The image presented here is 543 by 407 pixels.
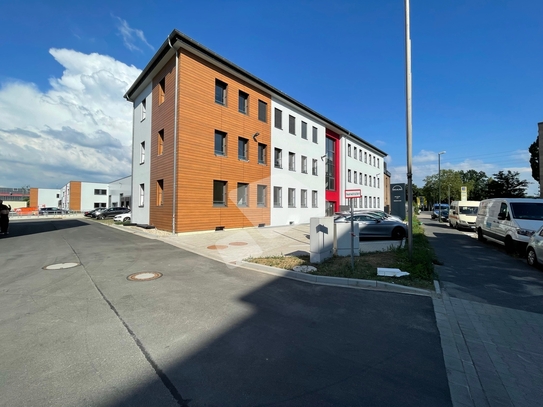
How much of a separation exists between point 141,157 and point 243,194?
8.86m

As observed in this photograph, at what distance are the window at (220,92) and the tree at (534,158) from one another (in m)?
45.6

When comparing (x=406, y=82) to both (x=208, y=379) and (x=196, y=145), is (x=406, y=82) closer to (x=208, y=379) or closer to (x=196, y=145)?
(x=208, y=379)

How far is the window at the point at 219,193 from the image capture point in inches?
722

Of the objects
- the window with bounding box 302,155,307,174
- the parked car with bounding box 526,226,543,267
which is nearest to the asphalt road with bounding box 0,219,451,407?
the parked car with bounding box 526,226,543,267

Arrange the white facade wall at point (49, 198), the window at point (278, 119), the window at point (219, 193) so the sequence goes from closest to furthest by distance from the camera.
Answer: the window at point (219, 193) → the window at point (278, 119) → the white facade wall at point (49, 198)

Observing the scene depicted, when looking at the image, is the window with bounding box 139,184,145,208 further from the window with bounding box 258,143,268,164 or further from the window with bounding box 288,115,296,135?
the window with bounding box 288,115,296,135

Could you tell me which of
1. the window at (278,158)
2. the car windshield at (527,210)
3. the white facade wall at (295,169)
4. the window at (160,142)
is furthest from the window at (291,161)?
the car windshield at (527,210)

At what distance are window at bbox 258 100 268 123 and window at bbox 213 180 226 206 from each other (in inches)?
276

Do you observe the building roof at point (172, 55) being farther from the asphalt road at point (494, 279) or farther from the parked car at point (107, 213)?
the parked car at point (107, 213)

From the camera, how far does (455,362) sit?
3207 millimetres

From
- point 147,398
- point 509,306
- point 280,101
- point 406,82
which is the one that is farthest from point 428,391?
point 280,101

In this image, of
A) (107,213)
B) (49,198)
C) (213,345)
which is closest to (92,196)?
(49,198)

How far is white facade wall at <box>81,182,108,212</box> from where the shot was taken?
2734 inches

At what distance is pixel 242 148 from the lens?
68.3 feet
